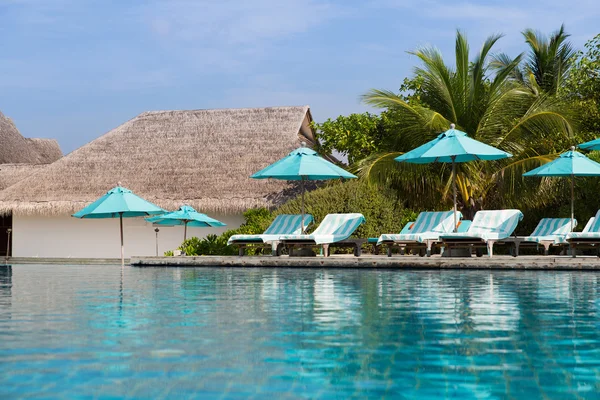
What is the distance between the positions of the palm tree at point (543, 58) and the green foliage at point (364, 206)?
13.0 meters

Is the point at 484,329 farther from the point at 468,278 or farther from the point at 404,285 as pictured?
the point at 468,278

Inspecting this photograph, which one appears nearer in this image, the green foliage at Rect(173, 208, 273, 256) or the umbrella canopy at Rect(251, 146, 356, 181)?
the umbrella canopy at Rect(251, 146, 356, 181)

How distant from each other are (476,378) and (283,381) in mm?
1022

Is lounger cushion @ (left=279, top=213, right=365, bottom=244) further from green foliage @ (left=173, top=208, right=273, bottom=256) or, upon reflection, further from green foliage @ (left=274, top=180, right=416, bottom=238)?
green foliage @ (left=173, top=208, right=273, bottom=256)

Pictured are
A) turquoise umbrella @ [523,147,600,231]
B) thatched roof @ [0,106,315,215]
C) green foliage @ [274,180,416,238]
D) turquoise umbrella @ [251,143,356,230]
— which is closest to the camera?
turquoise umbrella @ [523,147,600,231]

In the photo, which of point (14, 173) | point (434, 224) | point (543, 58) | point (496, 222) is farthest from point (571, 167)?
point (14, 173)

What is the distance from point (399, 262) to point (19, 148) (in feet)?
77.2

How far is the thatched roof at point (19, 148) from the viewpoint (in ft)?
108

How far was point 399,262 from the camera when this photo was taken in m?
14.7

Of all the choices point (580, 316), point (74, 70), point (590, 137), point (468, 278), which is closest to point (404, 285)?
point (468, 278)

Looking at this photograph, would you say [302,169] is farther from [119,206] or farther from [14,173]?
[14,173]

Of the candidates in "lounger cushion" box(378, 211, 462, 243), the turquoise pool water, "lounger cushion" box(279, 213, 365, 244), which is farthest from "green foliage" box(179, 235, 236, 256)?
the turquoise pool water

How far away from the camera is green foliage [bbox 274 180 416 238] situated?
20.0 meters

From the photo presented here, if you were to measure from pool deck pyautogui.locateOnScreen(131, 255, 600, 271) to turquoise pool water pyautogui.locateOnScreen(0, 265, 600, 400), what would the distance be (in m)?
3.05
